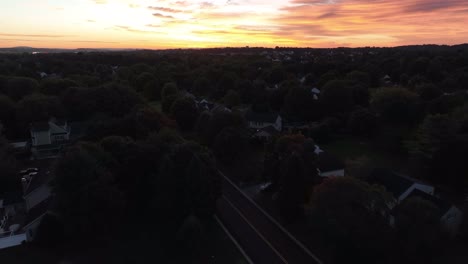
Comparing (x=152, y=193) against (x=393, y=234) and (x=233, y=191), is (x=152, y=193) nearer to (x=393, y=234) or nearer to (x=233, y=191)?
(x=233, y=191)

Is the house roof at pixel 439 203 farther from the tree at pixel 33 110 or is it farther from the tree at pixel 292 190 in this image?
the tree at pixel 33 110

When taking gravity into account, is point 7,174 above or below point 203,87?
below

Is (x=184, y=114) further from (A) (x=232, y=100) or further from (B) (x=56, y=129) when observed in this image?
A: (B) (x=56, y=129)

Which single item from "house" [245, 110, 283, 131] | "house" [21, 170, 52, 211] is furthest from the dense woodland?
"house" [21, 170, 52, 211]

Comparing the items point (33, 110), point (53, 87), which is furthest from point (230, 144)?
point (53, 87)

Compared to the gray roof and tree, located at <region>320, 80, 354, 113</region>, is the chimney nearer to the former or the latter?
the gray roof

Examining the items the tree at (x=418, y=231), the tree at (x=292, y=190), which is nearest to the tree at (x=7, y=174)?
the tree at (x=292, y=190)
